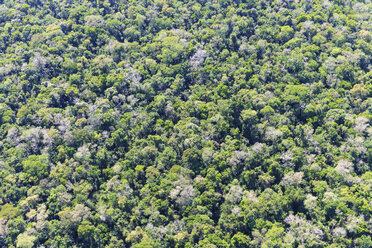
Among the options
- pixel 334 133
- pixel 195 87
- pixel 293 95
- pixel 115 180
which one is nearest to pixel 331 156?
pixel 334 133

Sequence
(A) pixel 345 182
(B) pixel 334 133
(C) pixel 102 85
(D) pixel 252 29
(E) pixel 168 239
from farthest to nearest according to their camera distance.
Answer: (D) pixel 252 29 < (C) pixel 102 85 < (B) pixel 334 133 < (A) pixel 345 182 < (E) pixel 168 239

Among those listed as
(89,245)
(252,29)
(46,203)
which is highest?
(252,29)

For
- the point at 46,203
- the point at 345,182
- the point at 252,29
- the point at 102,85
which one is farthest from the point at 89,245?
the point at 252,29

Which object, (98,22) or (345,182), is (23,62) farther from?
(345,182)

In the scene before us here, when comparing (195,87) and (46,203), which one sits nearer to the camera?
(46,203)

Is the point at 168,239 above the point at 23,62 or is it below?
below

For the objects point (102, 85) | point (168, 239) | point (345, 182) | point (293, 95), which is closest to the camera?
point (168, 239)

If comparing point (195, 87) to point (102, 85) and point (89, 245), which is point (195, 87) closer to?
point (102, 85)
